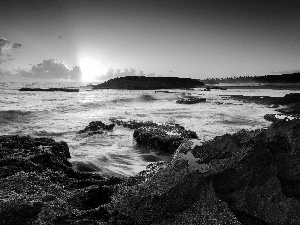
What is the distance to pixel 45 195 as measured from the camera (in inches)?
98.4

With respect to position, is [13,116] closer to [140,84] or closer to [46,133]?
[46,133]

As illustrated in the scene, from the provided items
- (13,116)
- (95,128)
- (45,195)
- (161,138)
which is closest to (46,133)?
(95,128)

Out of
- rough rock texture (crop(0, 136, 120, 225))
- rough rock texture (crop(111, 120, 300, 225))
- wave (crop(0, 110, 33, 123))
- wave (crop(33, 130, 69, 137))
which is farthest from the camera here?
wave (crop(0, 110, 33, 123))

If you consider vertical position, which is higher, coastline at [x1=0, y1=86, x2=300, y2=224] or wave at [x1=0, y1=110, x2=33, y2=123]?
coastline at [x1=0, y1=86, x2=300, y2=224]

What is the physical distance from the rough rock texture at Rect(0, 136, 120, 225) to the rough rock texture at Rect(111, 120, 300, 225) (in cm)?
29

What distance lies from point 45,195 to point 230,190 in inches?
73.2

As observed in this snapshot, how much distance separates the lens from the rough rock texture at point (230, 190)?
77.2 inches

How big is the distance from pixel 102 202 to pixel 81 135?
6895 mm

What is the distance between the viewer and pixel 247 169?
2.32 m

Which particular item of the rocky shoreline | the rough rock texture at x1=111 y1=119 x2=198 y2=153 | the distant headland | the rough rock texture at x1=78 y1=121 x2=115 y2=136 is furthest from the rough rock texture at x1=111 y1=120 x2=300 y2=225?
the distant headland

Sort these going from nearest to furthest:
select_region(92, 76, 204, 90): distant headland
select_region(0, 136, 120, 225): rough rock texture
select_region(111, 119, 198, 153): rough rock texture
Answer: select_region(0, 136, 120, 225): rough rock texture, select_region(111, 119, 198, 153): rough rock texture, select_region(92, 76, 204, 90): distant headland

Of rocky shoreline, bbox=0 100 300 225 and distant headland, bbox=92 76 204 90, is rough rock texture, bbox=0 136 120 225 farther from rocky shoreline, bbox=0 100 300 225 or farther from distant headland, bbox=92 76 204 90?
distant headland, bbox=92 76 204 90

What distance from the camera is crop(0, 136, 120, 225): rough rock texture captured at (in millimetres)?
2137

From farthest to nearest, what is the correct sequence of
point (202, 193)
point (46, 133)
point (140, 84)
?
point (140, 84)
point (46, 133)
point (202, 193)
